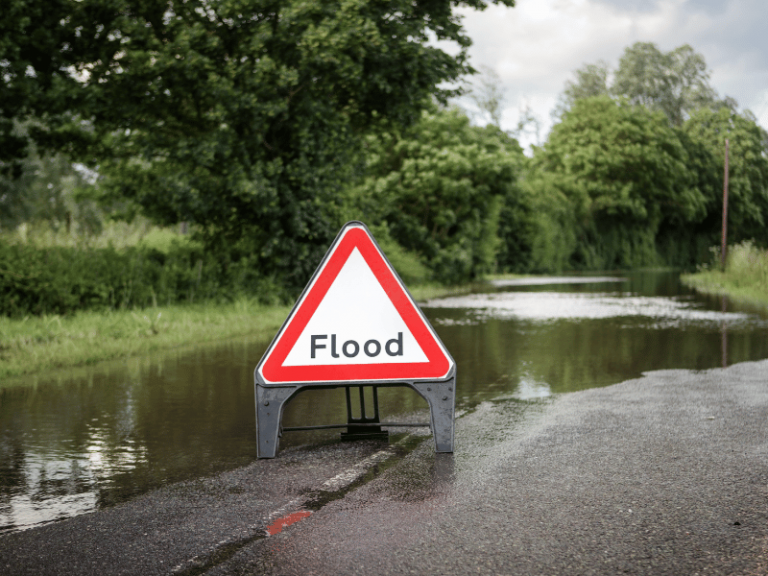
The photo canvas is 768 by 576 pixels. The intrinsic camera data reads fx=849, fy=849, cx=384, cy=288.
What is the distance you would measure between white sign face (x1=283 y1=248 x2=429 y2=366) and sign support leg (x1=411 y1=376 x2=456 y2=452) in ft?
0.60

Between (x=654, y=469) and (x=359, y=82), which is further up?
(x=359, y=82)

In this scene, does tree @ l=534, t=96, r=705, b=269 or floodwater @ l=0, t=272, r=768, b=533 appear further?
tree @ l=534, t=96, r=705, b=269

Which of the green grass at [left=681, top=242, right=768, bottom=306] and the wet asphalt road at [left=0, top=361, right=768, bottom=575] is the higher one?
the green grass at [left=681, top=242, right=768, bottom=306]

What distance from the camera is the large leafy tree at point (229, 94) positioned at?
1500 cm

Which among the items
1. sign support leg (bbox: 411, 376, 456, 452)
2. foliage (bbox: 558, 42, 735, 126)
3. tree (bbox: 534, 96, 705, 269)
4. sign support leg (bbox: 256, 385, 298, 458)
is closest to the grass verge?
sign support leg (bbox: 256, 385, 298, 458)

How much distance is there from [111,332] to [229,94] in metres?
5.59

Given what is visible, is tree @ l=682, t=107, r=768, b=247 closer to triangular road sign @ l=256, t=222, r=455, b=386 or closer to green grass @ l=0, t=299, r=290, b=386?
green grass @ l=0, t=299, r=290, b=386

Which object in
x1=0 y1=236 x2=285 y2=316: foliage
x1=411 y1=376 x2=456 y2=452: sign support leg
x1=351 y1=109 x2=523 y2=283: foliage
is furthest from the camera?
x1=351 y1=109 x2=523 y2=283: foliage

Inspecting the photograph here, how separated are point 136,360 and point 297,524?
6723 mm

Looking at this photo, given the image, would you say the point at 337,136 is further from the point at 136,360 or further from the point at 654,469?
the point at 654,469

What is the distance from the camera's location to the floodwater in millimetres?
4883

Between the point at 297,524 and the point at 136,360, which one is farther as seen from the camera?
the point at 136,360

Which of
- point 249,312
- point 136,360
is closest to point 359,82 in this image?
point 249,312

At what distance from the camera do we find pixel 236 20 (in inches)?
626
